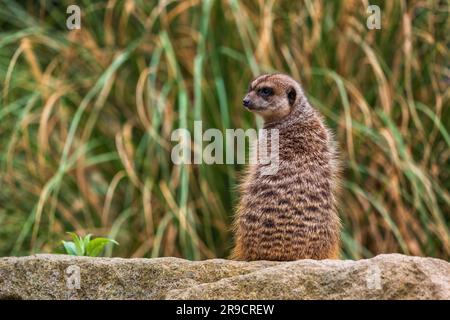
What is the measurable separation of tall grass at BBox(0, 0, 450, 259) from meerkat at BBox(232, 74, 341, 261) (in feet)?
5.46

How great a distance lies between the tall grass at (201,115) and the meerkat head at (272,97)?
150cm

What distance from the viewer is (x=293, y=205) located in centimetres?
290

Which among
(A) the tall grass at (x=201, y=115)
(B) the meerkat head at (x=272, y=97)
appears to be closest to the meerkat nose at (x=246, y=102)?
(B) the meerkat head at (x=272, y=97)

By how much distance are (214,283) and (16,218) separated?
3.46m

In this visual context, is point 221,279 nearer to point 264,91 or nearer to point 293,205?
point 293,205

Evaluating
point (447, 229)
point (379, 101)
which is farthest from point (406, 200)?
point (379, 101)

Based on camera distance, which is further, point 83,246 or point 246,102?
point 246,102

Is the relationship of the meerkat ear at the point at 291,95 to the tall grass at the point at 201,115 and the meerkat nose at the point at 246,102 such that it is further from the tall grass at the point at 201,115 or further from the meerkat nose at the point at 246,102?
the tall grass at the point at 201,115

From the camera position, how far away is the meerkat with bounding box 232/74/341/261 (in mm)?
2896

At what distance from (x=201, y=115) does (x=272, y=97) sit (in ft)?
6.61

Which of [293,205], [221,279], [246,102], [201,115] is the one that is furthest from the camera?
[201,115]

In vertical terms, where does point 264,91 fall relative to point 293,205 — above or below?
above

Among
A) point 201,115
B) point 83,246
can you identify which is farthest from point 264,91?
point 201,115

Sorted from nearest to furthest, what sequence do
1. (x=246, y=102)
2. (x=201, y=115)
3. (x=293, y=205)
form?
(x=293, y=205)
(x=246, y=102)
(x=201, y=115)
